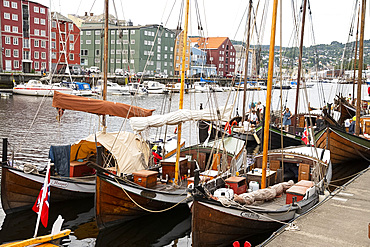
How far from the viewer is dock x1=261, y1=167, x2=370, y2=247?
1132 cm

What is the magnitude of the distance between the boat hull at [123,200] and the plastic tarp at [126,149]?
5.95ft

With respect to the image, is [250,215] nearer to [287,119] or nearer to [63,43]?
[287,119]

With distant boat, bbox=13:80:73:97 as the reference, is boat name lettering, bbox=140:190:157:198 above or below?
below

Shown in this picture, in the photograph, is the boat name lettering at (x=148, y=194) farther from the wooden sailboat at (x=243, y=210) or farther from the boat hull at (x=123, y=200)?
the wooden sailboat at (x=243, y=210)

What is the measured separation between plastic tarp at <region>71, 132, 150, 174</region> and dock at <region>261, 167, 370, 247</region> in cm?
743

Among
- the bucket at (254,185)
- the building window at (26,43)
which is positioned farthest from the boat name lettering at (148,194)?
the building window at (26,43)

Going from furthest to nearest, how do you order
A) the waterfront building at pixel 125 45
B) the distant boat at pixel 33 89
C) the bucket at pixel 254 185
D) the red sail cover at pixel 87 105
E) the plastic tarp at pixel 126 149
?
the waterfront building at pixel 125 45 → the distant boat at pixel 33 89 → the plastic tarp at pixel 126 149 → the red sail cover at pixel 87 105 → the bucket at pixel 254 185

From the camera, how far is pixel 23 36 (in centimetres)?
8612

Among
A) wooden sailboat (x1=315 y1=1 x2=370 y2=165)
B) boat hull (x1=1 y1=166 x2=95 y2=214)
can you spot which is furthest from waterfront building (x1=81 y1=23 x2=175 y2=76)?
boat hull (x1=1 y1=166 x2=95 y2=214)

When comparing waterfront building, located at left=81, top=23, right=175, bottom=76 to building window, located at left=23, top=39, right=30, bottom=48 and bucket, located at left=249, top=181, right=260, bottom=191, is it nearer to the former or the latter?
building window, located at left=23, top=39, right=30, bottom=48

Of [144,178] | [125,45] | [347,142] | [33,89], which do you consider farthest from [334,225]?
[125,45]

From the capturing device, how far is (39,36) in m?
88.8

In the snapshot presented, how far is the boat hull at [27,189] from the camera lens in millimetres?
15969

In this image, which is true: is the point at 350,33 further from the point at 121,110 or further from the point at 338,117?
the point at 121,110
